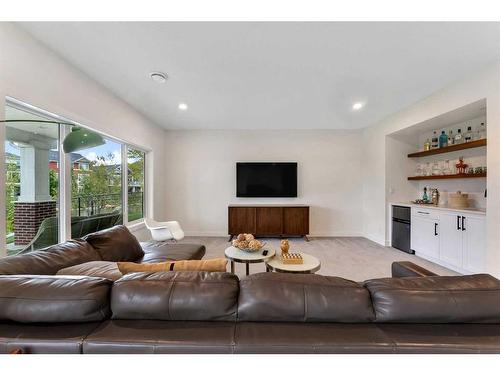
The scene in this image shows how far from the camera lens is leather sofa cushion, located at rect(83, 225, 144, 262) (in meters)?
2.11

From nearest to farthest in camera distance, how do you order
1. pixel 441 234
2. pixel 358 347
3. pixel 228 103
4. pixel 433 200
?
pixel 358 347, pixel 441 234, pixel 228 103, pixel 433 200

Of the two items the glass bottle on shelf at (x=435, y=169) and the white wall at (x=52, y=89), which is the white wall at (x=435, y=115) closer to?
the glass bottle on shelf at (x=435, y=169)

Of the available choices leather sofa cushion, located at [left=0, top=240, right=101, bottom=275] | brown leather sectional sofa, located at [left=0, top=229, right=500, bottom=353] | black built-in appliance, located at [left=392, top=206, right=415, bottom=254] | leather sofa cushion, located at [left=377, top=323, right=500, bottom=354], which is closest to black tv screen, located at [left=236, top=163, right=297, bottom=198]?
black built-in appliance, located at [left=392, top=206, right=415, bottom=254]

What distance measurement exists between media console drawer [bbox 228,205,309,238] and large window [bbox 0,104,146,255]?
2.27m

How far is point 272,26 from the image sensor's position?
1823mm

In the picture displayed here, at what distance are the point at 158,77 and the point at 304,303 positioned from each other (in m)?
2.78

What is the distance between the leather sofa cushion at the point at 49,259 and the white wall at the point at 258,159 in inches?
126

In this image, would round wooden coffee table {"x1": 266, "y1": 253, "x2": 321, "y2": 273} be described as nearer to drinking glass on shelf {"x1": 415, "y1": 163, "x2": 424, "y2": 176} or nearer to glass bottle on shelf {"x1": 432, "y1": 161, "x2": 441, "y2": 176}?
glass bottle on shelf {"x1": 432, "y1": 161, "x2": 441, "y2": 176}

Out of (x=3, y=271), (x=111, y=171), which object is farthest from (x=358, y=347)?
(x=111, y=171)

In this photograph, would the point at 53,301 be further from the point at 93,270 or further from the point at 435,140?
the point at 435,140

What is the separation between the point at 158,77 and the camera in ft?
8.54

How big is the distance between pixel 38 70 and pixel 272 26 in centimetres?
211

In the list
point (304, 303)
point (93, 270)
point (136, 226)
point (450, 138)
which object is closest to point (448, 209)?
point (450, 138)

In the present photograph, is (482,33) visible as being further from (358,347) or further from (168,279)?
(168,279)
